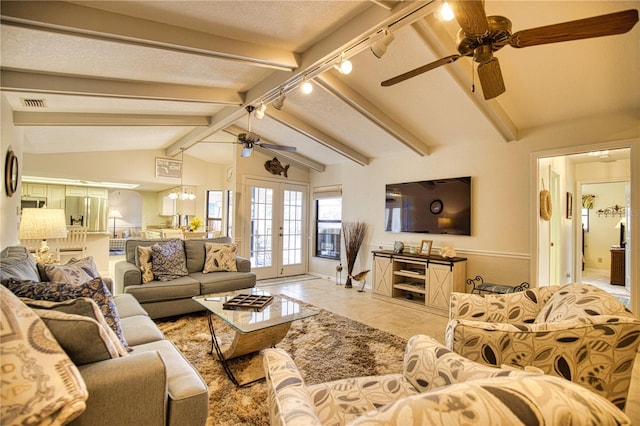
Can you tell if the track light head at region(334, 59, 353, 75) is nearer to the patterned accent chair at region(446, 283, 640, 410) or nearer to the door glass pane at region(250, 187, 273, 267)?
the patterned accent chair at region(446, 283, 640, 410)

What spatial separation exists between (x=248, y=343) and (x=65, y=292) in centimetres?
140

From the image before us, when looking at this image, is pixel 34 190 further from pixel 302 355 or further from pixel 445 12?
pixel 445 12

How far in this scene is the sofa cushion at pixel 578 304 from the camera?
4.47 ft

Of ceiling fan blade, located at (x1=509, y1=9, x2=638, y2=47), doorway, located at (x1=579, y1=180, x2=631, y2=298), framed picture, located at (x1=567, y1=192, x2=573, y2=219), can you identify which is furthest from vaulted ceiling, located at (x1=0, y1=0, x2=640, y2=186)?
doorway, located at (x1=579, y1=180, x2=631, y2=298)

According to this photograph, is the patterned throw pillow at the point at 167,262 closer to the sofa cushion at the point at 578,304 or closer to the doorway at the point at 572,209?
the sofa cushion at the point at 578,304

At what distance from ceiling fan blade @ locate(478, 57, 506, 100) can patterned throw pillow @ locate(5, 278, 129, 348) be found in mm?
2645

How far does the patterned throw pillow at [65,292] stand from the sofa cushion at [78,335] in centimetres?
22

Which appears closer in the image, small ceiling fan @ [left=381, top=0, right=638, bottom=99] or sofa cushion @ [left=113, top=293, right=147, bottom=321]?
small ceiling fan @ [left=381, top=0, right=638, bottom=99]

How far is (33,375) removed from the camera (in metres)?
1.00

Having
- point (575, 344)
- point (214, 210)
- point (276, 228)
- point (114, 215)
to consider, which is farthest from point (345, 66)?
point (114, 215)

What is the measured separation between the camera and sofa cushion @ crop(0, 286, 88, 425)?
3.11 ft

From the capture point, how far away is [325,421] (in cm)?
118

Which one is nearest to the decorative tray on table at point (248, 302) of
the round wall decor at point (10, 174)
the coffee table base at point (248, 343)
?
the coffee table base at point (248, 343)

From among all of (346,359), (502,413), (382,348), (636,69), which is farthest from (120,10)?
(636,69)
